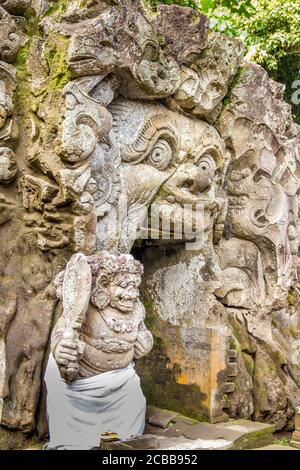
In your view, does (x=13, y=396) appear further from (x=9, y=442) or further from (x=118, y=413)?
(x=118, y=413)

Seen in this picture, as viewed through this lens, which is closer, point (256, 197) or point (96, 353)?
point (96, 353)

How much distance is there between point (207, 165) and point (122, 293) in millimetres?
2451

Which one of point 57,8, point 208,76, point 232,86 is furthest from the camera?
point 232,86

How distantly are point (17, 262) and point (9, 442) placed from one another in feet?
5.22

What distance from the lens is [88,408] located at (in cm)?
526

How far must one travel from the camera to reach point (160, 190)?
22.2ft

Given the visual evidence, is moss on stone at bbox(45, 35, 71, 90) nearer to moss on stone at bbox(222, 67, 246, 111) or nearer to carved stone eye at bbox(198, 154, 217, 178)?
carved stone eye at bbox(198, 154, 217, 178)

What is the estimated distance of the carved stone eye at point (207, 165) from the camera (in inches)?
282

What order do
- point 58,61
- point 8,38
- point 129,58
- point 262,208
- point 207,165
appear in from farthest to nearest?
point 262,208 < point 207,165 < point 129,58 < point 8,38 < point 58,61

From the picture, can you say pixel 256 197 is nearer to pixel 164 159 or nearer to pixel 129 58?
pixel 164 159

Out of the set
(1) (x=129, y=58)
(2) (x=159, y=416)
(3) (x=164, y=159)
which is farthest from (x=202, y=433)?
(1) (x=129, y=58)

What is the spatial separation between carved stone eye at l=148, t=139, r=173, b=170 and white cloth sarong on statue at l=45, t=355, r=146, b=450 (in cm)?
233

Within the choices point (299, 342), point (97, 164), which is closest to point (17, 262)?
point (97, 164)

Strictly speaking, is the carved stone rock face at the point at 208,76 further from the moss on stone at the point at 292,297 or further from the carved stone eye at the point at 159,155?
→ the moss on stone at the point at 292,297
